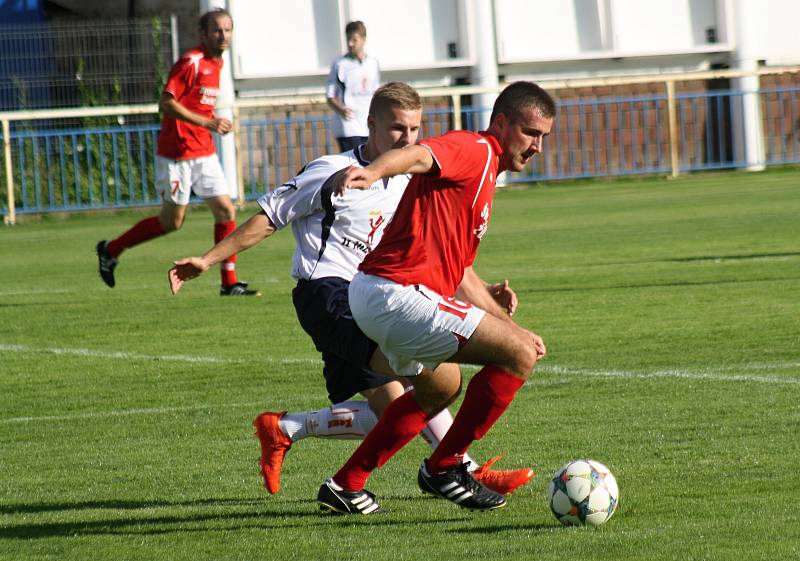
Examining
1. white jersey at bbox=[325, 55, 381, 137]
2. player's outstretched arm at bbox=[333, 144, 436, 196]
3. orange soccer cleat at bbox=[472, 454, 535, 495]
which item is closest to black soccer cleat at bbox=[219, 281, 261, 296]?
white jersey at bbox=[325, 55, 381, 137]

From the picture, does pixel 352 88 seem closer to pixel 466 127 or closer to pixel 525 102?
pixel 466 127

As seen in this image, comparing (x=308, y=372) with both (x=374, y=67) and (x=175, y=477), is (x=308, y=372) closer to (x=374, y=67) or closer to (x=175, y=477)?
(x=175, y=477)


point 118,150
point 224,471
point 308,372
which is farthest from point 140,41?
point 224,471

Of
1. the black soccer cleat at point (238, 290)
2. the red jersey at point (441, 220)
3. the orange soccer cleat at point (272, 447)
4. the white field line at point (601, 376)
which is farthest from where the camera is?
the black soccer cleat at point (238, 290)

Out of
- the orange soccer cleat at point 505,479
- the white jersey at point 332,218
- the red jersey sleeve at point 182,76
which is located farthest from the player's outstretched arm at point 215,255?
the red jersey sleeve at point 182,76

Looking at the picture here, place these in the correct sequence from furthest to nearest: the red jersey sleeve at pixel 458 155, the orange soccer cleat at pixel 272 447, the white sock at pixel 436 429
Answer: the white sock at pixel 436 429, the orange soccer cleat at pixel 272 447, the red jersey sleeve at pixel 458 155

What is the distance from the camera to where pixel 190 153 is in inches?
520

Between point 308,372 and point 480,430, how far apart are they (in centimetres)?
360

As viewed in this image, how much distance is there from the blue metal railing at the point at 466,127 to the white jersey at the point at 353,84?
578cm

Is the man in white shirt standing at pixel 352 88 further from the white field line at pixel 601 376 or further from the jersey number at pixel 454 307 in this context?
the jersey number at pixel 454 307

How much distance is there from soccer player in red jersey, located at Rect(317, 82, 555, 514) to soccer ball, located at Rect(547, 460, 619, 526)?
0.32 metres

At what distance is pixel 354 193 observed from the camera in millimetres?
6148

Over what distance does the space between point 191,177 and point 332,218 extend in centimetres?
726

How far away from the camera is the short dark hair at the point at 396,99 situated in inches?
228
